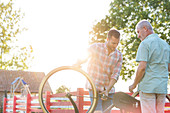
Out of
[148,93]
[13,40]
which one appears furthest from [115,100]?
[13,40]

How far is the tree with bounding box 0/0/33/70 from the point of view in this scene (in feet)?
84.6

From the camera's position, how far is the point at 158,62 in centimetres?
335

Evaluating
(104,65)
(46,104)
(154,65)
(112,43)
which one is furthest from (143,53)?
(46,104)

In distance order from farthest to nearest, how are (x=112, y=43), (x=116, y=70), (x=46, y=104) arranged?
1. (x=46, y=104)
2. (x=116, y=70)
3. (x=112, y=43)

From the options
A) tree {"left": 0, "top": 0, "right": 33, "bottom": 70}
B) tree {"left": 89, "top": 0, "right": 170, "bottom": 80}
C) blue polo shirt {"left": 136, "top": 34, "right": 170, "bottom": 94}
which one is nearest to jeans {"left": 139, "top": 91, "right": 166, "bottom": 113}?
blue polo shirt {"left": 136, "top": 34, "right": 170, "bottom": 94}

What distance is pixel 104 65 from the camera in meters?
3.65

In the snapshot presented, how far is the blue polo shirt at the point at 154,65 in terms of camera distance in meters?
3.31

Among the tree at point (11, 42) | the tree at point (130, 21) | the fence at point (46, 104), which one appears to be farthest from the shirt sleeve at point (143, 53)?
the tree at point (11, 42)

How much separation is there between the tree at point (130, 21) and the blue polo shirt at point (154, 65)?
53.9 ft

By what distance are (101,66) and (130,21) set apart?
59.3 feet

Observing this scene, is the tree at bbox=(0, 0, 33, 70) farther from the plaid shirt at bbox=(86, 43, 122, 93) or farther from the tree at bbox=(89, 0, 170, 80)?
the plaid shirt at bbox=(86, 43, 122, 93)

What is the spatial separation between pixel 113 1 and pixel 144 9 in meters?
2.44

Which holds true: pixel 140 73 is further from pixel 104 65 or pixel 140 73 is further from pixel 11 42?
pixel 11 42

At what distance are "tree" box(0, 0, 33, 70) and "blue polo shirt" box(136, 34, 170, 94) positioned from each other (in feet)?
77.6
